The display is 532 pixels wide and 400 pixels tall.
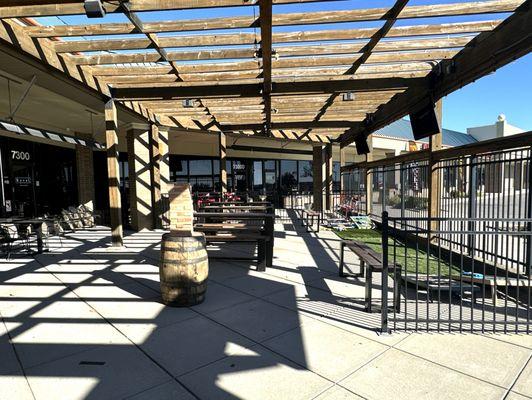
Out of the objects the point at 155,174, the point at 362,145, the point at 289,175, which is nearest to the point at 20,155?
the point at 155,174

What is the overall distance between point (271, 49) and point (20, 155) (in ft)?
33.0

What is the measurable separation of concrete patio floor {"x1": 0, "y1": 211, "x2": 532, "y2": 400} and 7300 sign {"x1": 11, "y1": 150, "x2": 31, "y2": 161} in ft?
24.9

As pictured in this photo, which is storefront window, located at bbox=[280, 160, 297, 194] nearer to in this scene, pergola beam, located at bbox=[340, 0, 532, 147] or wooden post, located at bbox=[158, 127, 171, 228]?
wooden post, located at bbox=[158, 127, 171, 228]

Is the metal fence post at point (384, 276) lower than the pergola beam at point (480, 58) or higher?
lower

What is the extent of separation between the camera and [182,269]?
4090 mm

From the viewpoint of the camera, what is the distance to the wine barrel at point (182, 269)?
13.3 feet

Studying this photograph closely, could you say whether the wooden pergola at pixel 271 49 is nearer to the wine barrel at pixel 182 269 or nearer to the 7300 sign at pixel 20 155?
the wine barrel at pixel 182 269

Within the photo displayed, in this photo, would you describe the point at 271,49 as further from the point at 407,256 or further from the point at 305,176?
the point at 305,176

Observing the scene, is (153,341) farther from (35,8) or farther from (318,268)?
(35,8)

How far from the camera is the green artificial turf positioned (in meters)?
4.30

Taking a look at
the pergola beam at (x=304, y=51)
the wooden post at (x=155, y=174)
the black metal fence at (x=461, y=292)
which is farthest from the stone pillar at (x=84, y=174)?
the black metal fence at (x=461, y=292)

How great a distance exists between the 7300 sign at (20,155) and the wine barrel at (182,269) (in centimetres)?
967

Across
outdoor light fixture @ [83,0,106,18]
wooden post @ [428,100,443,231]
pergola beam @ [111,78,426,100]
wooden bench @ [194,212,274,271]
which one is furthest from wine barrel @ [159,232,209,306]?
wooden post @ [428,100,443,231]

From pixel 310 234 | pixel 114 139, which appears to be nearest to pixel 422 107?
pixel 310 234
